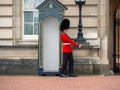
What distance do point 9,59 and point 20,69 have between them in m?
0.48

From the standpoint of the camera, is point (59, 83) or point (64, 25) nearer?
point (59, 83)

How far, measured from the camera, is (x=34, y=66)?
18422 millimetres

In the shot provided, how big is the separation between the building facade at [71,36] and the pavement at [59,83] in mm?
1060

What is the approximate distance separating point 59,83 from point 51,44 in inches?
117

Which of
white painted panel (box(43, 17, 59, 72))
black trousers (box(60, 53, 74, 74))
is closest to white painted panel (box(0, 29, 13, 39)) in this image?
white painted panel (box(43, 17, 59, 72))

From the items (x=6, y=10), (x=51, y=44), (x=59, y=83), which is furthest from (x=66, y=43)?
(x=6, y=10)

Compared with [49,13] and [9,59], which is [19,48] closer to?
[9,59]

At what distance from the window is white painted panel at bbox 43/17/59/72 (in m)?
1.03

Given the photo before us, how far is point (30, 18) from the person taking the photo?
62.4 ft

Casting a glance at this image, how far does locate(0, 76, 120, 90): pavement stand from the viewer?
14.1m

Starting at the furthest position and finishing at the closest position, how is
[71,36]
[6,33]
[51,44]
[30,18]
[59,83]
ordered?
[30,18], [6,33], [71,36], [51,44], [59,83]

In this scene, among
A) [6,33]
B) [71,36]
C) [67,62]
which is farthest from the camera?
[6,33]

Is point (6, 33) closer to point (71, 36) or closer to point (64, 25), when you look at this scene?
point (71, 36)

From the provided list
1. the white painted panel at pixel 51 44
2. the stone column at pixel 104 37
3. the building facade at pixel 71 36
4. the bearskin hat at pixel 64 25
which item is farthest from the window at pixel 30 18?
the stone column at pixel 104 37
